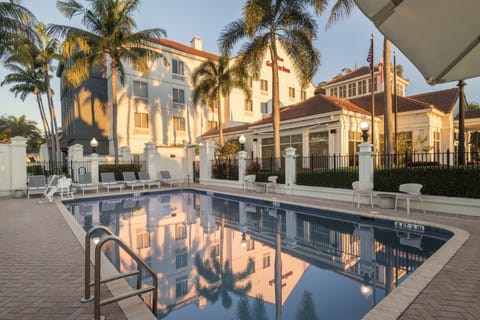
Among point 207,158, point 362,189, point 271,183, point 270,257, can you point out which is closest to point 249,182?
point 271,183

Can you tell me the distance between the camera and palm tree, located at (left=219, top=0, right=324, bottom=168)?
557 inches

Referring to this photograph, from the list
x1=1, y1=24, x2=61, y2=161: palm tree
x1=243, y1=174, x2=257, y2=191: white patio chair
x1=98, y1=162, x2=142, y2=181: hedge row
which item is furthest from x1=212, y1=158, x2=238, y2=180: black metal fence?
x1=1, y1=24, x2=61, y2=161: palm tree

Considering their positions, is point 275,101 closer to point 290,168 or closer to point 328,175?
point 290,168

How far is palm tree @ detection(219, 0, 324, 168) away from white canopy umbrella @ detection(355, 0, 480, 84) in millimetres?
12132

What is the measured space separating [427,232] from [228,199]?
9370 mm

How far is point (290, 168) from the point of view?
46.0 feet

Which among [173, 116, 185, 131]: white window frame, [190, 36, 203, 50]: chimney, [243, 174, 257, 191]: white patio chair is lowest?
[243, 174, 257, 191]: white patio chair

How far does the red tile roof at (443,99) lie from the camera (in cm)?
1814

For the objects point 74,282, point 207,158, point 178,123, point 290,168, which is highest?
point 178,123

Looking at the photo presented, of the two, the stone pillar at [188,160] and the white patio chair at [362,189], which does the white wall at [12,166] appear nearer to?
the stone pillar at [188,160]

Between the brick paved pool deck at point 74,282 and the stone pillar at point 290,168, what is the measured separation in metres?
7.24

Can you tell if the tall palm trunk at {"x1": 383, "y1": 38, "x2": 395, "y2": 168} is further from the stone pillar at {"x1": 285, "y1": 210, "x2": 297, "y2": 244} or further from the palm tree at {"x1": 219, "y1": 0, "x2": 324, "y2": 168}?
the stone pillar at {"x1": 285, "y1": 210, "x2": 297, "y2": 244}

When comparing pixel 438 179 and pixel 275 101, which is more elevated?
pixel 275 101

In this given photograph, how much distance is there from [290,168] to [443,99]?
47.9 feet
